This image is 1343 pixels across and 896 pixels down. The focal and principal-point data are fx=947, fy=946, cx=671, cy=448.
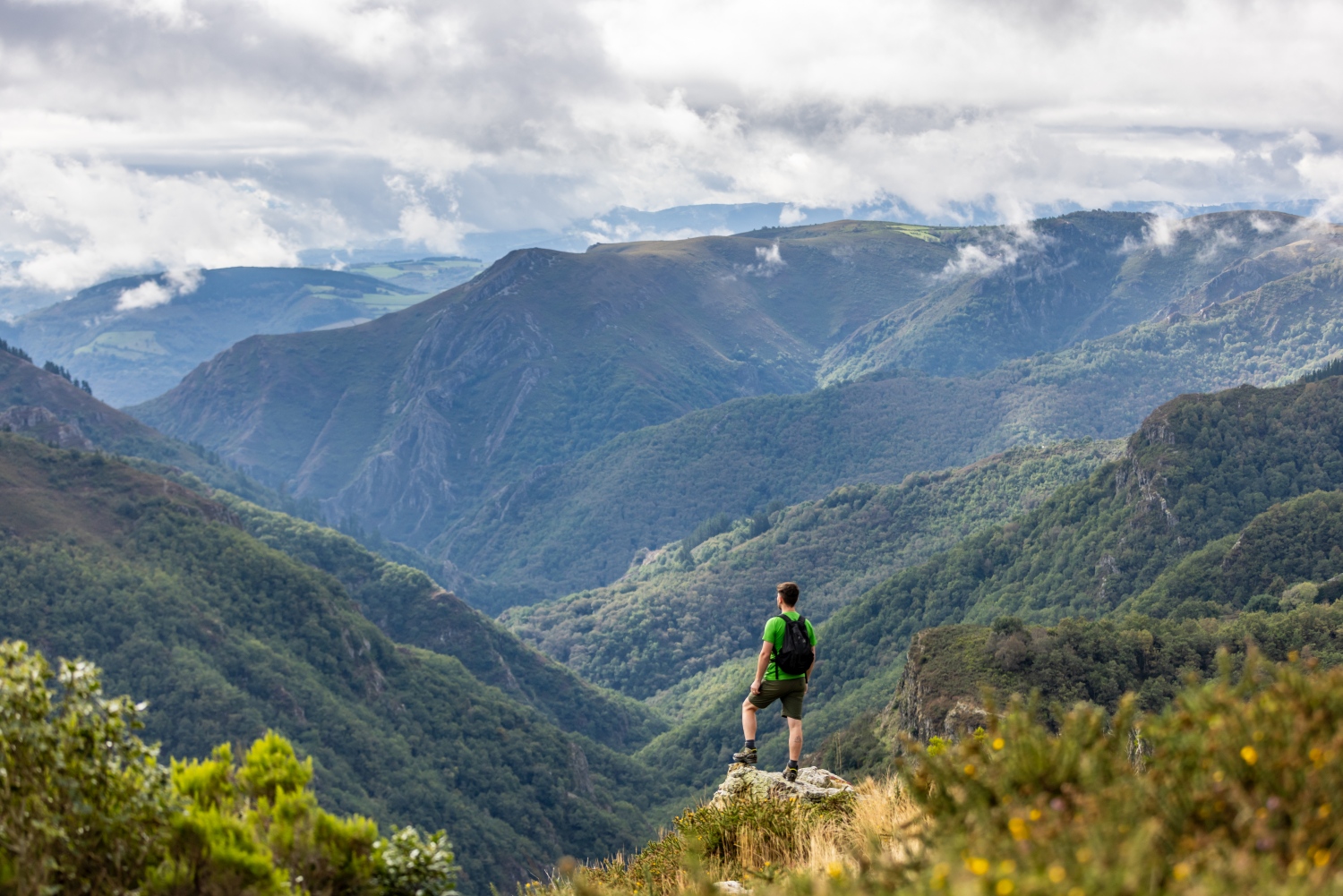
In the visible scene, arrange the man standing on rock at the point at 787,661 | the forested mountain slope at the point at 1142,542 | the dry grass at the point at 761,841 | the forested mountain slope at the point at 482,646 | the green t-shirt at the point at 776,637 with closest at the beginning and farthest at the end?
the dry grass at the point at 761,841 < the green t-shirt at the point at 776,637 < the man standing on rock at the point at 787,661 < the forested mountain slope at the point at 1142,542 < the forested mountain slope at the point at 482,646

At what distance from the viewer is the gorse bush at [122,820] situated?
950 centimetres

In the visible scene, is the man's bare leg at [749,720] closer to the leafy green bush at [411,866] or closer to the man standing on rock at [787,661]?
the man standing on rock at [787,661]

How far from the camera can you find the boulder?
18600mm

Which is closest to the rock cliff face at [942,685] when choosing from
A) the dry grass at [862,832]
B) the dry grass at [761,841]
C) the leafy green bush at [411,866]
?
the dry grass at [761,841]

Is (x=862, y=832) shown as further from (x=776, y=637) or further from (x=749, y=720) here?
(x=749, y=720)

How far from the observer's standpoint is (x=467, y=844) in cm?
10856

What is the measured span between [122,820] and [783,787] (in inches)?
517

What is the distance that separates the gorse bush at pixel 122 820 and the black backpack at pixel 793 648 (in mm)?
10114

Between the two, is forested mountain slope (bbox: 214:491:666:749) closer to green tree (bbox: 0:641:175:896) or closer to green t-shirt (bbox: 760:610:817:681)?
green t-shirt (bbox: 760:610:817:681)

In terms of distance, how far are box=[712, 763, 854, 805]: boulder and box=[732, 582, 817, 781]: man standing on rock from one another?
1.19 feet

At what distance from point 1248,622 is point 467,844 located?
83229 millimetres

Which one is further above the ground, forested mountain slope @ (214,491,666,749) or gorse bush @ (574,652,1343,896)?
gorse bush @ (574,652,1343,896)

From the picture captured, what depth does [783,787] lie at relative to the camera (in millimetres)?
19672

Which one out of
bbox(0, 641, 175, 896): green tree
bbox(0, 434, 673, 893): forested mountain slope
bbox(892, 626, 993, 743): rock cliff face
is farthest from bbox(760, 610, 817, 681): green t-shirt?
bbox(0, 434, 673, 893): forested mountain slope
